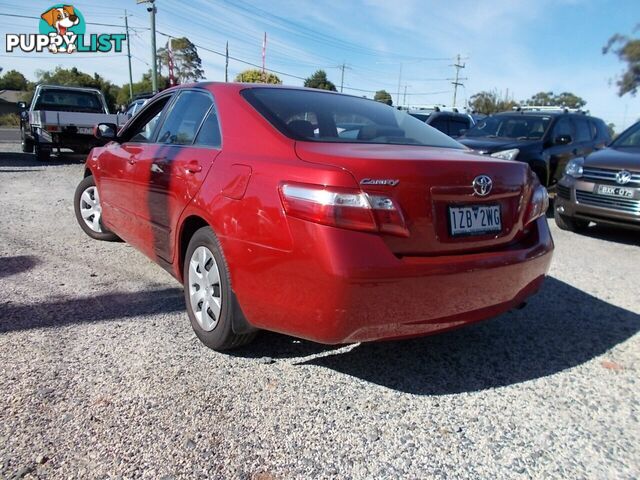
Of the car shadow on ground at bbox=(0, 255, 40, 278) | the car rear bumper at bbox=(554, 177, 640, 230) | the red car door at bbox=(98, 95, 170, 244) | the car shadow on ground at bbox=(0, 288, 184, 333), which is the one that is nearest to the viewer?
the car shadow on ground at bbox=(0, 288, 184, 333)

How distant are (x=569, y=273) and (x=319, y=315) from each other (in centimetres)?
362

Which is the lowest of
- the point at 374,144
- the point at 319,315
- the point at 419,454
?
the point at 419,454

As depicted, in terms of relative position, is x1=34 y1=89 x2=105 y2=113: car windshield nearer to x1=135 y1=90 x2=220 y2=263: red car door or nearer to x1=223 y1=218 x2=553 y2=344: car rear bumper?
x1=135 y1=90 x2=220 y2=263: red car door

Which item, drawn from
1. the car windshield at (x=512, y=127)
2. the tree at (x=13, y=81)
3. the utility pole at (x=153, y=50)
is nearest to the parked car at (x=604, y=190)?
the car windshield at (x=512, y=127)

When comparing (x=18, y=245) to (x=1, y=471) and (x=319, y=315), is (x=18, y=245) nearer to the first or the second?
(x=1, y=471)

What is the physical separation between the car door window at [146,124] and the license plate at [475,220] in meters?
2.52

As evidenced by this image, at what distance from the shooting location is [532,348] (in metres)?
3.19

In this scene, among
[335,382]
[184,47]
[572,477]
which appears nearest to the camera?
[572,477]

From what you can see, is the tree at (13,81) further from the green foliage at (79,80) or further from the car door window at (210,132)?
the car door window at (210,132)

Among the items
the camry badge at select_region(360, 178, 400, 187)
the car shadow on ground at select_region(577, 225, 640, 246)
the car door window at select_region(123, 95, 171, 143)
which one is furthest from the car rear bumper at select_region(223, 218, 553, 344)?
the car shadow on ground at select_region(577, 225, 640, 246)

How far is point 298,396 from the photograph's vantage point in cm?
252

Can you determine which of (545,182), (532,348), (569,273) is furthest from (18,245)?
(545,182)

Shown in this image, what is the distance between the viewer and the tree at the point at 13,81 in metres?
83.8

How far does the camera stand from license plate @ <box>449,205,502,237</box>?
2396 millimetres
